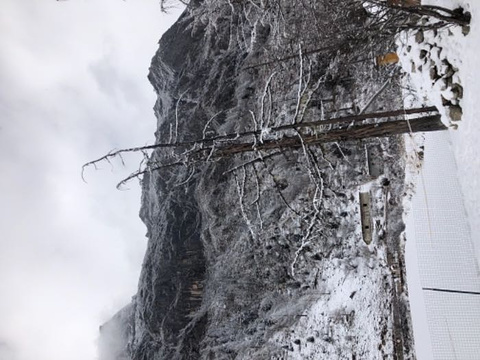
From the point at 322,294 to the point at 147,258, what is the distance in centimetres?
879

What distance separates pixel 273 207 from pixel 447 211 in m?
5.67

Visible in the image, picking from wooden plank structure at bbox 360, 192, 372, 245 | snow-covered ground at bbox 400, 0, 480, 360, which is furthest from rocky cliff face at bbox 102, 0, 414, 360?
snow-covered ground at bbox 400, 0, 480, 360

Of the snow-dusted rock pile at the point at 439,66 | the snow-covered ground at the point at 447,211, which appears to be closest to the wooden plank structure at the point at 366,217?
the snow-covered ground at the point at 447,211

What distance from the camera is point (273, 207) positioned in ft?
37.4

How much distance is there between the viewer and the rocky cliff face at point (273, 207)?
8652 mm

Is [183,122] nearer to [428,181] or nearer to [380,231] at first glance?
[380,231]

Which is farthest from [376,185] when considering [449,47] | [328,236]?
[449,47]

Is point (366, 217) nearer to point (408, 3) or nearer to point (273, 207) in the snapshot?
point (273, 207)

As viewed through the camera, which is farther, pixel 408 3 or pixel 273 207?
pixel 273 207

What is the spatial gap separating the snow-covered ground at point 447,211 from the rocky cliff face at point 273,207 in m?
1.52

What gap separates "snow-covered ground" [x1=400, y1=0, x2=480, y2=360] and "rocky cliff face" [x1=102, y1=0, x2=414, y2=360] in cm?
152

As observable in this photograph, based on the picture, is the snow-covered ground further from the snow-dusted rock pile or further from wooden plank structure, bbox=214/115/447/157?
wooden plank structure, bbox=214/115/447/157

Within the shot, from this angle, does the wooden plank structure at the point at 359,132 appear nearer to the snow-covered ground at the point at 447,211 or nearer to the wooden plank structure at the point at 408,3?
the snow-covered ground at the point at 447,211

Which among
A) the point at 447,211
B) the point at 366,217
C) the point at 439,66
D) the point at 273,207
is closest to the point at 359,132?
the point at 439,66
